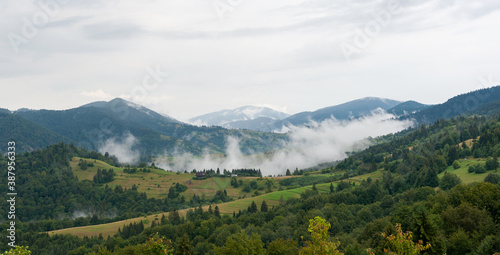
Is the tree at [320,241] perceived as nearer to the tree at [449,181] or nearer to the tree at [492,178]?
the tree at [492,178]

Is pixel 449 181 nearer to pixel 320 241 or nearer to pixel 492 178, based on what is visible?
pixel 492 178

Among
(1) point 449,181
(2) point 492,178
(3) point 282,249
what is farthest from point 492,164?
(3) point 282,249

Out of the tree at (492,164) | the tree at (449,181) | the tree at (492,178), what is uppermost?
the tree at (492,164)

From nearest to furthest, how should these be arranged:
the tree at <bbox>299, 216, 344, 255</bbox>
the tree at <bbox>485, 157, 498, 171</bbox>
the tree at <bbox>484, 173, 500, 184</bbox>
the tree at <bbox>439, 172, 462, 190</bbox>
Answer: the tree at <bbox>299, 216, 344, 255</bbox>
the tree at <bbox>484, 173, 500, 184</bbox>
the tree at <bbox>439, 172, 462, 190</bbox>
the tree at <bbox>485, 157, 498, 171</bbox>

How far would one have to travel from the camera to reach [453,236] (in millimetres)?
Answer: 79500

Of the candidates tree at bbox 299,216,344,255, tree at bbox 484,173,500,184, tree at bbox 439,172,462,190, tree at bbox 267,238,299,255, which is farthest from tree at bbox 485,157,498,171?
tree at bbox 299,216,344,255

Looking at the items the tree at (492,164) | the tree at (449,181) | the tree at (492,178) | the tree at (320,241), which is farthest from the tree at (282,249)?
the tree at (492,164)

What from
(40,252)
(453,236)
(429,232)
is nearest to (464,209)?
(453,236)

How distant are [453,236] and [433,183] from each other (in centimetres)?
13236

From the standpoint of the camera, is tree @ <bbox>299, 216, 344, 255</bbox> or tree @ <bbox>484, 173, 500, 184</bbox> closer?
tree @ <bbox>299, 216, 344, 255</bbox>

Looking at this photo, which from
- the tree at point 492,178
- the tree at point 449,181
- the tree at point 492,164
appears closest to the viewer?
the tree at point 492,178

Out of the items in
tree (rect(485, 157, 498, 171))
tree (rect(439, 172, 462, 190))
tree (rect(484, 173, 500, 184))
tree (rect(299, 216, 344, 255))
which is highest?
tree (rect(299, 216, 344, 255))

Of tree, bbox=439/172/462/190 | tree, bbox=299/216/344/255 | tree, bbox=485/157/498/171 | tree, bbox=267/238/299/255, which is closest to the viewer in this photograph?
tree, bbox=299/216/344/255

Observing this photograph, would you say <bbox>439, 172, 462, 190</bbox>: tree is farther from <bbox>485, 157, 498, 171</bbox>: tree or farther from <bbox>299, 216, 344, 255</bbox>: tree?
<bbox>299, 216, 344, 255</bbox>: tree
